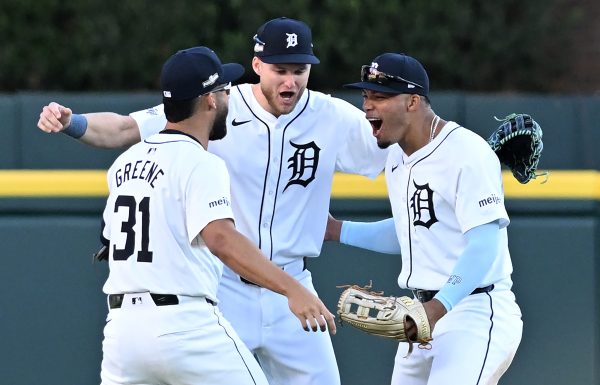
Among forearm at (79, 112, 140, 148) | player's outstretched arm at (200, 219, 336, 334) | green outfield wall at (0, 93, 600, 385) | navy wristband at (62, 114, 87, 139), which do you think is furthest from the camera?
green outfield wall at (0, 93, 600, 385)

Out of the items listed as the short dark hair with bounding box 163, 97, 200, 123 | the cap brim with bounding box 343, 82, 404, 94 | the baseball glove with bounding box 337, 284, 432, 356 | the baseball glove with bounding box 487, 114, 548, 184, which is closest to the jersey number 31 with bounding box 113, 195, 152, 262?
the short dark hair with bounding box 163, 97, 200, 123

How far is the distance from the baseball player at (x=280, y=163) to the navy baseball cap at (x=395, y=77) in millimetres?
459

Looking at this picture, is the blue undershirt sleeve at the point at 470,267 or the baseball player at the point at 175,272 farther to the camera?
the blue undershirt sleeve at the point at 470,267

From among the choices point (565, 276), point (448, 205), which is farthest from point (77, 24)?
point (448, 205)

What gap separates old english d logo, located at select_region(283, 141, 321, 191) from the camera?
16.3ft

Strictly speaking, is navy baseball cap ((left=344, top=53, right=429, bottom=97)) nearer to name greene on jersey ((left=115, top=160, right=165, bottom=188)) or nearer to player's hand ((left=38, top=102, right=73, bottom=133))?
name greene on jersey ((left=115, top=160, right=165, bottom=188))

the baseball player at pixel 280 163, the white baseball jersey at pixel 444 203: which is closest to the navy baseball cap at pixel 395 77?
the white baseball jersey at pixel 444 203

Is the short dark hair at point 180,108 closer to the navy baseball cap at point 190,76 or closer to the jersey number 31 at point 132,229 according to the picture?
the navy baseball cap at point 190,76

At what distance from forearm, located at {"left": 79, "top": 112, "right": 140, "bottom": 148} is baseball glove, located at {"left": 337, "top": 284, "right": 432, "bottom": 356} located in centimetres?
113

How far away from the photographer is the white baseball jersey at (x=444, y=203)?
13.8ft

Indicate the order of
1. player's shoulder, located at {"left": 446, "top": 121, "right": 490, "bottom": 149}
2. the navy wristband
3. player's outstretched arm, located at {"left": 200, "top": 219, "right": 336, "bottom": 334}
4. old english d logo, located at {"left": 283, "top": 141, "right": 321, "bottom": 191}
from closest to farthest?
player's outstretched arm, located at {"left": 200, "top": 219, "right": 336, "bottom": 334}, player's shoulder, located at {"left": 446, "top": 121, "right": 490, "bottom": 149}, the navy wristband, old english d logo, located at {"left": 283, "top": 141, "right": 321, "bottom": 191}

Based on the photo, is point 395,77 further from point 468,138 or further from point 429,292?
point 429,292

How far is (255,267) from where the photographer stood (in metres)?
3.82

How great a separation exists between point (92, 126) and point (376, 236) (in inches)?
47.1
